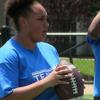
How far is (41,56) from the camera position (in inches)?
151

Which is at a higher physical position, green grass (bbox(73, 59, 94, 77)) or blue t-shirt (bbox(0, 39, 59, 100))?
blue t-shirt (bbox(0, 39, 59, 100))

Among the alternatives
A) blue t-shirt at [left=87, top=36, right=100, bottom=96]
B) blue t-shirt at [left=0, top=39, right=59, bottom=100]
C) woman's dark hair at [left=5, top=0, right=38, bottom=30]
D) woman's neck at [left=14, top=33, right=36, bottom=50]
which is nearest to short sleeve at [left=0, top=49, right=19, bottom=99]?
blue t-shirt at [left=0, top=39, right=59, bottom=100]

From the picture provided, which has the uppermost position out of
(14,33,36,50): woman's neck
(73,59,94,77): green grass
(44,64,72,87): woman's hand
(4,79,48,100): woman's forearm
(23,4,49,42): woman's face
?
(23,4,49,42): woman's face

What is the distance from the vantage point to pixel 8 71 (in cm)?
360

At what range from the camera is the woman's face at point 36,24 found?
3684mm

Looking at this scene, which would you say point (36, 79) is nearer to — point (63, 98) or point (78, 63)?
point (63, 98)

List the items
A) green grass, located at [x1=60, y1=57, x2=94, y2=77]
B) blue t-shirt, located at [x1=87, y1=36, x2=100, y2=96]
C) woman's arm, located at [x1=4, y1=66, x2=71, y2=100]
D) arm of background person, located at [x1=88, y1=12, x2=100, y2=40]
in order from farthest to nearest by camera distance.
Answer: green grass, located at [x1=60, y1=57, x2=94, y2=77] < arm of background person, located at [x1=88, y1=12, x2=100, y2=40] < blue t-shirt, located at [x1=87, y1=36, x2=100, y2=96] < woman's arm, located at [x1=4, y1=66, x2=71, y2=100]

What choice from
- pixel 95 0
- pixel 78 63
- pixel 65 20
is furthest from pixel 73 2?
pixel 78 63

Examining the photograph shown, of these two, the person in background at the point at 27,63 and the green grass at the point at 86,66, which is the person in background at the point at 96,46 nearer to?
the person in background at the point at 27,63

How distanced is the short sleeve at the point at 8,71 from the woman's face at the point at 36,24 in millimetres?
203

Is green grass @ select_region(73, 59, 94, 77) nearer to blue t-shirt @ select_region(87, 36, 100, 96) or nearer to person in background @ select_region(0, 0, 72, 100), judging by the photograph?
blue t-shirt @ select_region(87, 36, 100, 96)

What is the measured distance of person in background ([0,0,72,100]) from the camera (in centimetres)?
358

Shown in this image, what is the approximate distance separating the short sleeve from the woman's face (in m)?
0.20

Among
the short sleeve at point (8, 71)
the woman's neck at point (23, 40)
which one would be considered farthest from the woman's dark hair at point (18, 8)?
the short sleeve at point (8, 71)
